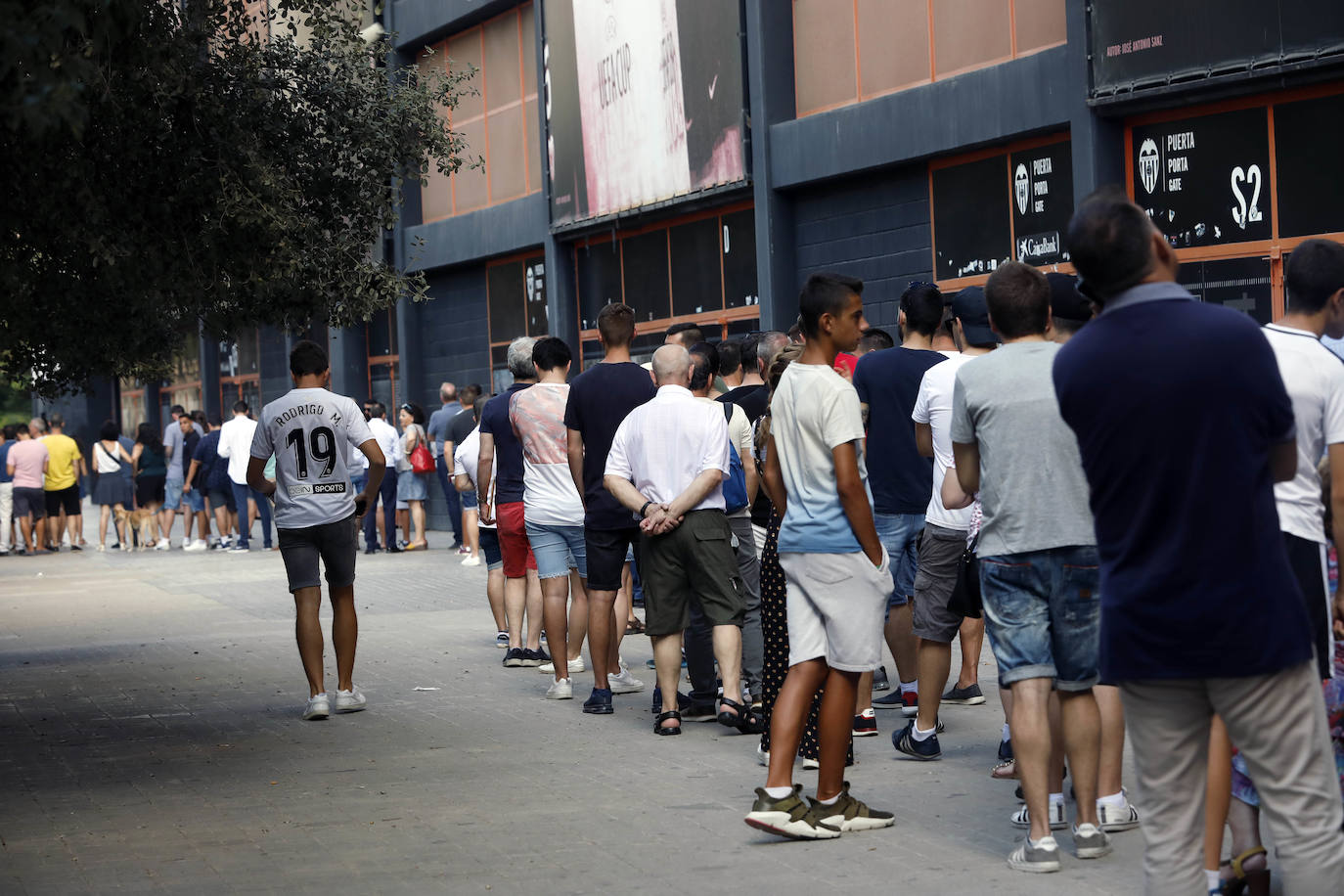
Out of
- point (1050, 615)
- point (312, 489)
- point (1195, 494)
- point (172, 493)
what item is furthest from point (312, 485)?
point (172, 493)

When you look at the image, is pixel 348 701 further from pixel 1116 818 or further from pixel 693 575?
pixel 1116 818

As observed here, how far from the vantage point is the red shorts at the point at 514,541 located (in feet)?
34.7

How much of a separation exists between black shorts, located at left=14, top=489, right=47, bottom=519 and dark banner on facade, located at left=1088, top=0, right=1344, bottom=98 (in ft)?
59.8

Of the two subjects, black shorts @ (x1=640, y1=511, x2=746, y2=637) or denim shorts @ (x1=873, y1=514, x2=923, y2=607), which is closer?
black shorts @ (x1=640, y1=511, x2=746, y2=637)

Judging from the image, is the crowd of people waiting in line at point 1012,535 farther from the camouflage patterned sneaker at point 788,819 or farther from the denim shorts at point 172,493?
the denim shorts at point 172,493

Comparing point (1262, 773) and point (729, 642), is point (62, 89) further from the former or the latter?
point (729, 642)

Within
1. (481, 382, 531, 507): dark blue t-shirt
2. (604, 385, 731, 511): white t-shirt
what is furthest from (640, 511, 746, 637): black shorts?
(481, 382, 531, 507): dark blue t-shirt

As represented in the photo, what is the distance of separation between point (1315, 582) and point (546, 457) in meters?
5.67

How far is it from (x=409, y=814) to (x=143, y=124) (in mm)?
3762

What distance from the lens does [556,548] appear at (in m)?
9.92

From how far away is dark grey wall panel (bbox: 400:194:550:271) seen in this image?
23.8 m

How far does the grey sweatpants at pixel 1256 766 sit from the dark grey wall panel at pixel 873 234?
39.4 feet

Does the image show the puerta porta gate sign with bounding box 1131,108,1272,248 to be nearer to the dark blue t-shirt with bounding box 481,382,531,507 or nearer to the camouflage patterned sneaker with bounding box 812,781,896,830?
the dark blue t-shirt with bounding box 481,382,531,507

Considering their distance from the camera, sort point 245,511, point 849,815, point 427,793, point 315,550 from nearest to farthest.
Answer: point 849,815, point 427,793, point 315,550, point 245,511
